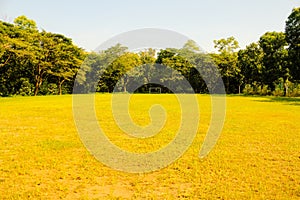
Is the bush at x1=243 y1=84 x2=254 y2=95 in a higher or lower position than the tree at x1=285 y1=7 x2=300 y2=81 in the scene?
lower

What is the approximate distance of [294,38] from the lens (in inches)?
1405

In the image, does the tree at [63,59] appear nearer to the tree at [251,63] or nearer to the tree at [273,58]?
the tree at [251,63]

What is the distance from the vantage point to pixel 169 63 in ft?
195

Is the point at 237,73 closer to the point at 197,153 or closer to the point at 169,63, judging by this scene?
the point at 169,63

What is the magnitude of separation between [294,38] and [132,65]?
28958 mm

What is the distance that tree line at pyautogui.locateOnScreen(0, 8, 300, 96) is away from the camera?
3762 cm

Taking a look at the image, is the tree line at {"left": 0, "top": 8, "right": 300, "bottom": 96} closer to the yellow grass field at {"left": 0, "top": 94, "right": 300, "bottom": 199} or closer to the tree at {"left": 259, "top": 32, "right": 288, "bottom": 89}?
the tree at {"left": 259, "top": 32, "right": 288, "bottom": 89}

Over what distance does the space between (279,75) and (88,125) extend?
1571 inches

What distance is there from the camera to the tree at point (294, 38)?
34.9 meters

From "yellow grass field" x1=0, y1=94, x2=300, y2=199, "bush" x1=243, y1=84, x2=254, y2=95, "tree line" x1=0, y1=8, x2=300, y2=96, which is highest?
"tree line" x1=0, y1=8, x2=300, y2=96

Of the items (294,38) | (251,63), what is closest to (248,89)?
(251,63)

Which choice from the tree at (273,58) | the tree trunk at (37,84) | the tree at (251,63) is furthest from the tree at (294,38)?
the tree trunk at (37,84)

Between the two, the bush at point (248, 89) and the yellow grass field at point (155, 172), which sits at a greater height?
the bush at point (248, 89)

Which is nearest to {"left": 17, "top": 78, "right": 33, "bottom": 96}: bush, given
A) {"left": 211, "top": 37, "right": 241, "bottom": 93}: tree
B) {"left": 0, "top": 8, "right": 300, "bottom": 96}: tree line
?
{"left": 0, "top": 8, "right": 300, "bottom": 96}: tree line
